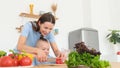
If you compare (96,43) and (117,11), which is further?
(117,11)

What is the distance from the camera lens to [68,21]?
4.28m

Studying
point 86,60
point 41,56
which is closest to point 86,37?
point 41,56

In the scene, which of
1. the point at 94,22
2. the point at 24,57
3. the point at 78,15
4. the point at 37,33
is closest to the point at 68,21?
Result: the point at 78,15

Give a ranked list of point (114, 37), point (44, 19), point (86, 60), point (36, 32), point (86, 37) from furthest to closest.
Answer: point (114, 37) < point (86, 37) < point (36, 32) < point (44, 19) < point (86, 60)

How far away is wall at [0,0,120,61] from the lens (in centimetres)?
360

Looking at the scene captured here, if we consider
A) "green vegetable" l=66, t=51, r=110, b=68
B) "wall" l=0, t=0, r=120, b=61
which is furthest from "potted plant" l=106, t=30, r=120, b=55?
"green vegetable" l=66, t=51, r=110, b=68

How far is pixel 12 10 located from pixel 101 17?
6.40 feet

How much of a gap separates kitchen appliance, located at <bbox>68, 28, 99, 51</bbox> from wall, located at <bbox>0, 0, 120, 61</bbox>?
17 centimetres

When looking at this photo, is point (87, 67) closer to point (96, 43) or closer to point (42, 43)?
point (42, 43)

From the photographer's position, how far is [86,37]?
4.01 metres

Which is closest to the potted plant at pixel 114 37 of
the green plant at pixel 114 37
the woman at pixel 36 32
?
the green plant at pixel 114 37

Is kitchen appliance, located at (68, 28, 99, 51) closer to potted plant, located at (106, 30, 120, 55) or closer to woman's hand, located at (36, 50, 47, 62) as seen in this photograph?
potted plant, located at (106, 30, 120, 55)

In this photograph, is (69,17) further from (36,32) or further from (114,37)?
(36,32)

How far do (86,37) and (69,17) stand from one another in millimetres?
600
